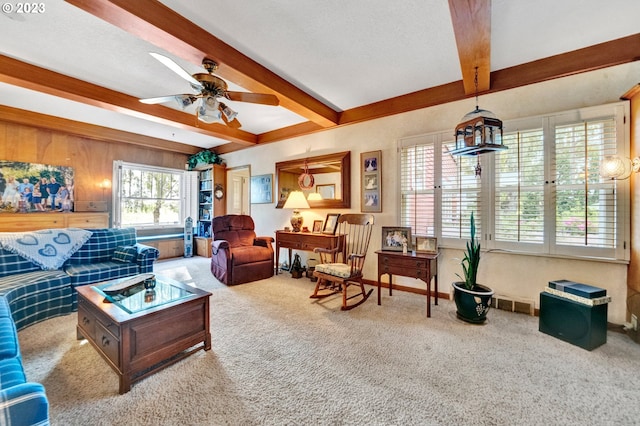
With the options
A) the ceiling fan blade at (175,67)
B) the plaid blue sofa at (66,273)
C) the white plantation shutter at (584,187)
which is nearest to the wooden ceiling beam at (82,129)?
the plaid blue sofa at (66,273)

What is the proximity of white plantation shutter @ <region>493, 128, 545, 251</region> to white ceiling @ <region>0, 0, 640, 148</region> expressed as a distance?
0.89 metres

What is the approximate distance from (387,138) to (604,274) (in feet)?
9.00

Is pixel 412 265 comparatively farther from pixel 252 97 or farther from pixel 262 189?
pixel 262 189

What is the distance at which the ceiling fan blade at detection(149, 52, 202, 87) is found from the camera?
6.21 ft

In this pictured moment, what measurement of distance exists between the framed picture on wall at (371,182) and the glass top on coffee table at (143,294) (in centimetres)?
265

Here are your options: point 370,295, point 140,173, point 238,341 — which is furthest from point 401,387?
point 140,173

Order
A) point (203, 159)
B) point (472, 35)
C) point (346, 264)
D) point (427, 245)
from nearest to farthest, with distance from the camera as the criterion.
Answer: point (472, 35), point (427, 245), point (346, 264), point (203, 159)

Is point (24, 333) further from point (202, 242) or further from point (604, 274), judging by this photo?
point (604, 274)

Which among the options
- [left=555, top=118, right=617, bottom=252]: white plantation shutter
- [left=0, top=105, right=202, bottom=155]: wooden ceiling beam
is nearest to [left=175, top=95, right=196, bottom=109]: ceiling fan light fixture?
[left=0, top=105, right=202, bottom=155]: wooden ceiling beam

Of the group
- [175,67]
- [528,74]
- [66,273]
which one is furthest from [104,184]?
[528,74]

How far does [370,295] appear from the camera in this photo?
342cm

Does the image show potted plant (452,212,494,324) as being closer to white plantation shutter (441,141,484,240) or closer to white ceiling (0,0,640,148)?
white plantation shutter (441,141,484,240)

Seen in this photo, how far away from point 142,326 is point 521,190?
146 inches

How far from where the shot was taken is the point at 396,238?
3.22m
